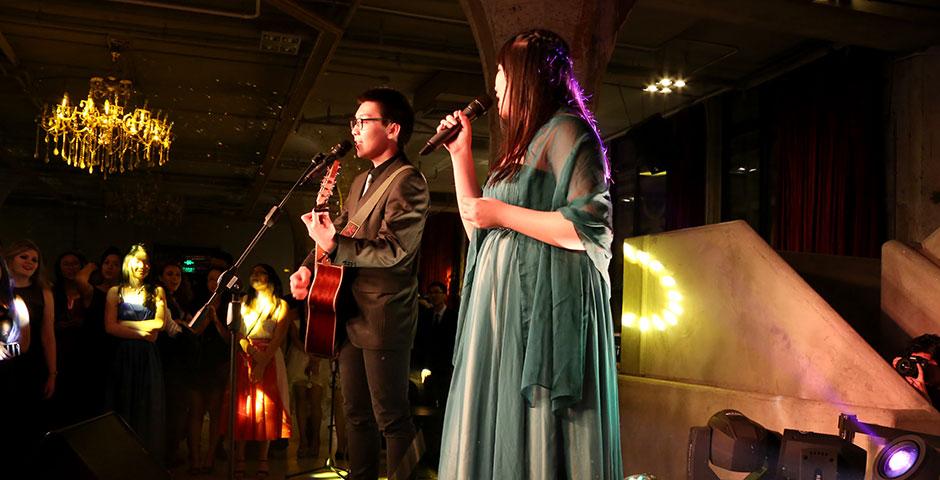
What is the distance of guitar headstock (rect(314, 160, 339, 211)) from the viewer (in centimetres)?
286

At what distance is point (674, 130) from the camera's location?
1123cm

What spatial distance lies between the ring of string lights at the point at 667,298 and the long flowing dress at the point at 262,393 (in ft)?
8.18

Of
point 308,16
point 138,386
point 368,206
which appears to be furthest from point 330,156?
point 308,16

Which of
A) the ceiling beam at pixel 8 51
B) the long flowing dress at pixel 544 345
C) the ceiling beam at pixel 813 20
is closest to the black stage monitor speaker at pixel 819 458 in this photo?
the long flowing dress at pixel 544 345

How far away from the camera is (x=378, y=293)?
2.75m

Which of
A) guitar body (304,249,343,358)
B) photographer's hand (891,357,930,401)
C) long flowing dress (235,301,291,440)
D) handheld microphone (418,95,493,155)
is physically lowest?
long flowing dress (235,301,291,440)


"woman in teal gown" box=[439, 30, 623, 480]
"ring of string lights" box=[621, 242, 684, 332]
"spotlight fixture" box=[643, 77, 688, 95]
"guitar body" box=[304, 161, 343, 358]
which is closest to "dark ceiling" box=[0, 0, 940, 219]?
"spotlight fixture" box=[643, 77, 688, 95]

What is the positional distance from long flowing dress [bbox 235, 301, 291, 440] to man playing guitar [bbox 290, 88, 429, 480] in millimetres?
2968

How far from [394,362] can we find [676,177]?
8915 millimetres

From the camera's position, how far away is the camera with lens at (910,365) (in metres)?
3.53

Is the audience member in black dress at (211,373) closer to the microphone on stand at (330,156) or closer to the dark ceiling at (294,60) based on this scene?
the dark ceiling at (294,60)

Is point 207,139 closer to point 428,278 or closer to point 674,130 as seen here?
point 674,130

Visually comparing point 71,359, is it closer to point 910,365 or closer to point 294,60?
point 910,365

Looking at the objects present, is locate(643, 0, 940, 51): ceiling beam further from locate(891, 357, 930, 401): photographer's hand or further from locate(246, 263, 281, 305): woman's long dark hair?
locate(891, 357, 930, 401): photographer's hand
